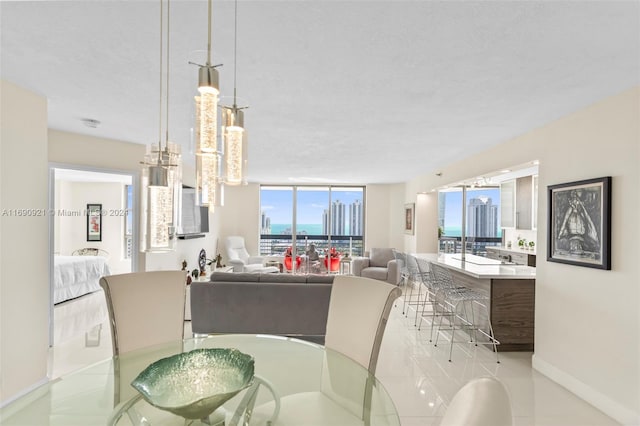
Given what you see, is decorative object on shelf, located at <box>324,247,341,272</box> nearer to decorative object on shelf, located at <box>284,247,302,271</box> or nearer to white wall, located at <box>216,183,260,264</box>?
decorative object on shelf, located at <box>284,247,302,271</box>

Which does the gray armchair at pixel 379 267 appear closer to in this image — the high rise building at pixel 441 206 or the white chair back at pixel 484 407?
the high rise building at pixel 441 206

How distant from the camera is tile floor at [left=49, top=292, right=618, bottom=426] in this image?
235cm

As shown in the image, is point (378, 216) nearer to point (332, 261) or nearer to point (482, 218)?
point (332, 261)

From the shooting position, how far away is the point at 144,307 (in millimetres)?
2066

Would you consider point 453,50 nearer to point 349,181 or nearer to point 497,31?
point 497,31

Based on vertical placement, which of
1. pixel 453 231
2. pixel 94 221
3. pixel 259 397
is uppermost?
pixel 94 221

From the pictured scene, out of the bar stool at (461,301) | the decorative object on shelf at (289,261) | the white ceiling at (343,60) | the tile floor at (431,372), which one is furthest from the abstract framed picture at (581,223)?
the decorative object on shelf at (289,261)

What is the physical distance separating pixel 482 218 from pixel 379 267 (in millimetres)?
2674

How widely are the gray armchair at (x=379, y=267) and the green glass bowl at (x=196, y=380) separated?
519cm

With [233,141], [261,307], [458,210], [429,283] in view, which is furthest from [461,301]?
[458,210]

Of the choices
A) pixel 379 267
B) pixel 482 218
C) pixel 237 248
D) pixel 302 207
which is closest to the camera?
pixel 379 267

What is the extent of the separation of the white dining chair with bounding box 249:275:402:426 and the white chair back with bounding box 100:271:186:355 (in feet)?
3.23

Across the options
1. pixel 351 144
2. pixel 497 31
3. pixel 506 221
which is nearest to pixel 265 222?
pixel 351 144

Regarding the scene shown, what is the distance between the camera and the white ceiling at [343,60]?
1509 mm
